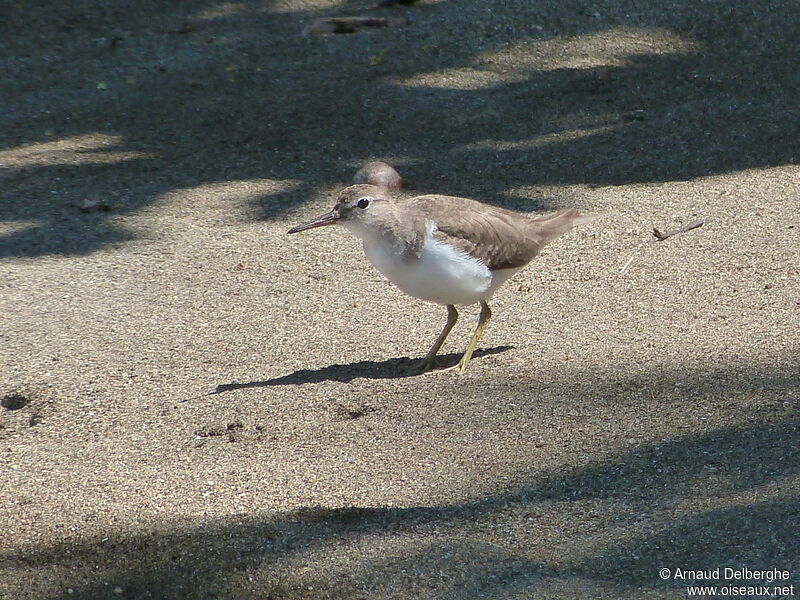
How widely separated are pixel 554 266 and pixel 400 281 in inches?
65.1

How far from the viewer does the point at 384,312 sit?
17.9 feet

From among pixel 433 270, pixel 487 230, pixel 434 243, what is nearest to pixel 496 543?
pixel 433 270

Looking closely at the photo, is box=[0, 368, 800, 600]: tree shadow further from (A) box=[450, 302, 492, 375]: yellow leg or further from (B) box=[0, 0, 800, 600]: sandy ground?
(A) box=[450, 302, 492, 375]: yellow leg

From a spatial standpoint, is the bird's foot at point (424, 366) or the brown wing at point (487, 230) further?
the bird's foot at point (424, 366)

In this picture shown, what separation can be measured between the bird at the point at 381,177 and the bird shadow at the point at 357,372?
228 cm

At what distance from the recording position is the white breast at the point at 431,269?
4434mm

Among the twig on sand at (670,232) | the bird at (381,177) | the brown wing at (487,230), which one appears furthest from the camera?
the bird at (381,177)

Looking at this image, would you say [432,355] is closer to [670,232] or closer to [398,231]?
[398,231]

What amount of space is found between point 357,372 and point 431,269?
61 centimetres

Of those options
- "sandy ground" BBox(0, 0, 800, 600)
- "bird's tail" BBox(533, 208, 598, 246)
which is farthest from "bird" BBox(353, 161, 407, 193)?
"bird's tail" BBox(533, 208, 598, 246)

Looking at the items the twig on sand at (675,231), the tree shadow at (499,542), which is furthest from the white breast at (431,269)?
the twig on sand at (675,231)

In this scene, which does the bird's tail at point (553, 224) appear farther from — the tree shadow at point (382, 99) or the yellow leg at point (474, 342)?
the tree shadow at point (382, 99)

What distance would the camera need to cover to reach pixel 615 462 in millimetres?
3705

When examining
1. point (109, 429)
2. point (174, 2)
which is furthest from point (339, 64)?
point (109, 429)
